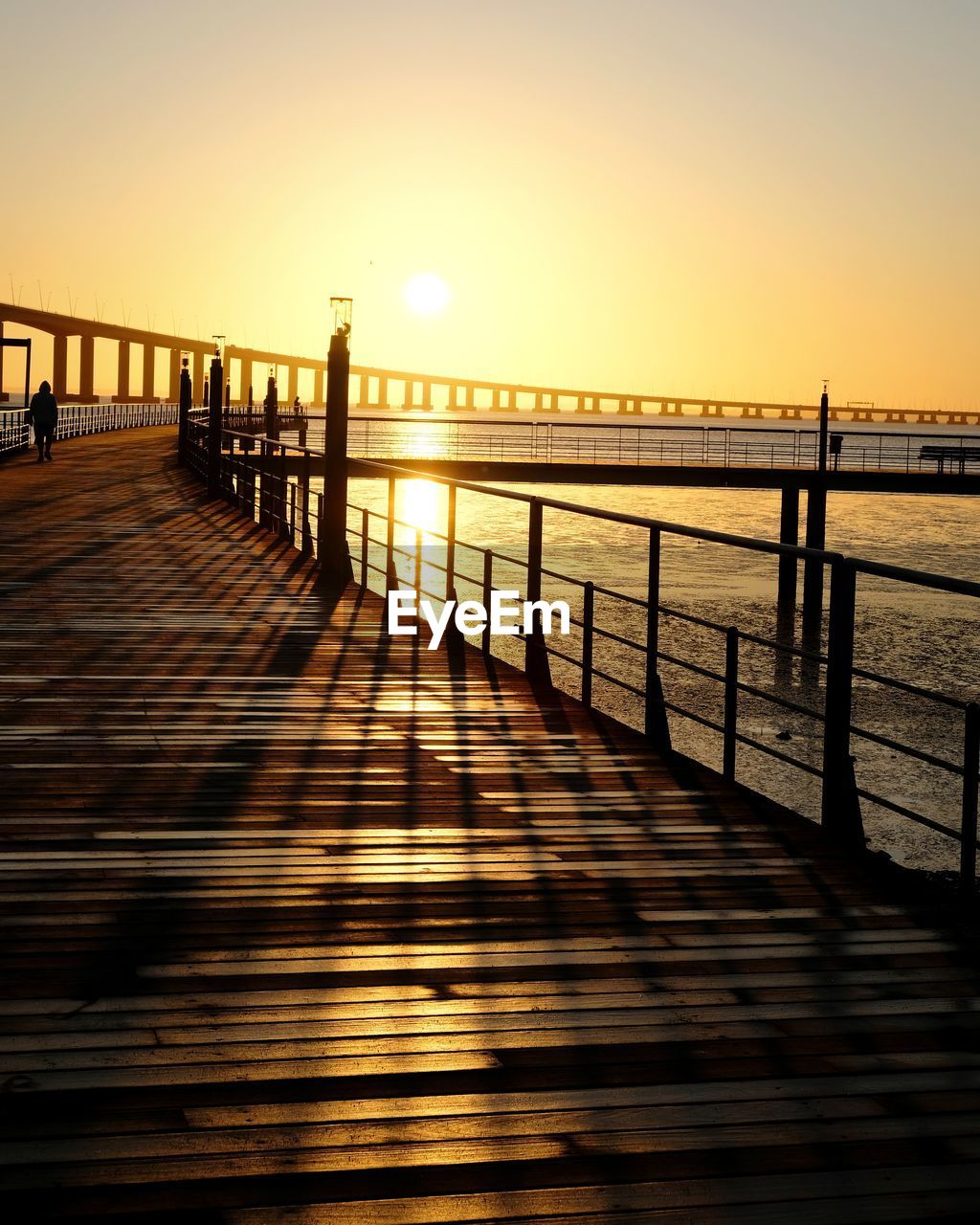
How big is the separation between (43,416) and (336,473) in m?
17.0

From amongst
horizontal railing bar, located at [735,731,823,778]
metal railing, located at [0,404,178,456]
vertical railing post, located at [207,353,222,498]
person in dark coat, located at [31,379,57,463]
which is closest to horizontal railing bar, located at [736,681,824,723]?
horizontal railing bar, located at [735,731,823,778]

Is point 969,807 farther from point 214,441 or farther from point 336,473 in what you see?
point 214,441

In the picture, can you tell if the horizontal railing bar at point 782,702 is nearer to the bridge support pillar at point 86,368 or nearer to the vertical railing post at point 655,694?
the vertical railing post at point 655,694

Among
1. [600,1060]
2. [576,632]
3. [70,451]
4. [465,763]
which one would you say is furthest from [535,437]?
[600,1060]

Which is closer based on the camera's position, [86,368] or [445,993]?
[445,993]

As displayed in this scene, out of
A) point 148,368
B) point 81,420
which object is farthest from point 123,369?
point 81,420

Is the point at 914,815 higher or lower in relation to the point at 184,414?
lower

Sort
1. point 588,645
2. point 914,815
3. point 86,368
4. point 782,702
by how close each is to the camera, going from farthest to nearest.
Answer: point 86,368 → point 588,645 → point 782,702 → point 914,815

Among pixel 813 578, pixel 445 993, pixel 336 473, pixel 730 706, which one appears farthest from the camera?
pixel 813 578

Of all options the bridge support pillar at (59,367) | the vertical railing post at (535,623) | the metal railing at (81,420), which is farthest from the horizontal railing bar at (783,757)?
the bridge support pillar at (59,367)

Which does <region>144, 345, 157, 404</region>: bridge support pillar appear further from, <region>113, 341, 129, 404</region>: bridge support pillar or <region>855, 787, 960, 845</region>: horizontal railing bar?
<region>855, 787, 960, 845</region>: horizontal railing bar

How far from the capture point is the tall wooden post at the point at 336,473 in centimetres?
1222

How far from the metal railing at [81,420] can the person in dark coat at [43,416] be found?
0.89 meters

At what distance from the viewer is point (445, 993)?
336 cm
